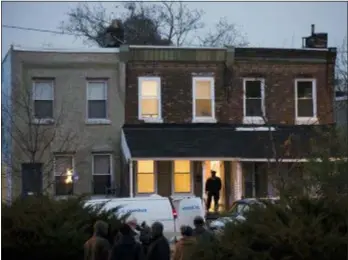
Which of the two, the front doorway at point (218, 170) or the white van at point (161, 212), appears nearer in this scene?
→ the white van at point (161, 212)

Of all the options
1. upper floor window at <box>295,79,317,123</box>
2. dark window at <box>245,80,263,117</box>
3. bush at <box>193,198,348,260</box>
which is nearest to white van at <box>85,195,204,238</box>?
bush at <box>193,198,348,260</box>

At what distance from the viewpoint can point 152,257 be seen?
10.6 meters

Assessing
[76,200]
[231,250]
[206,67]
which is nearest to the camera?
[231,250]

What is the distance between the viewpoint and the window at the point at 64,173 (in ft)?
90.2

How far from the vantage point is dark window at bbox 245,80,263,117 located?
28.9 meters

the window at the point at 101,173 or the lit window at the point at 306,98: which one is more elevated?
the lit window at the point at 306,98

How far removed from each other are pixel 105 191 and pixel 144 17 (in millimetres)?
23813

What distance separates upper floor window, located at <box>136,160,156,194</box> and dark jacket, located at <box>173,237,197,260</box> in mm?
16939

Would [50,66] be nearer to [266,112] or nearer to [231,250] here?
[266,112]

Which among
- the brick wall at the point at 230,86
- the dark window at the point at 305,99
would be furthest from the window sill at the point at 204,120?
the dark window at the point at 305,99

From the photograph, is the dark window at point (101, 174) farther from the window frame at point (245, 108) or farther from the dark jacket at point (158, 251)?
the dark jacket at point (158, 251)

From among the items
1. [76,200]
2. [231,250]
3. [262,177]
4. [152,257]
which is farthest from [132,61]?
[231,250]

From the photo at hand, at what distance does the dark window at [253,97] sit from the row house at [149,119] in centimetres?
4

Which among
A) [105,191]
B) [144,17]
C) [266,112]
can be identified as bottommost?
[105,191]
